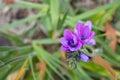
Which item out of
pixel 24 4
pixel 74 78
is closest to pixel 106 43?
pixel 74 78

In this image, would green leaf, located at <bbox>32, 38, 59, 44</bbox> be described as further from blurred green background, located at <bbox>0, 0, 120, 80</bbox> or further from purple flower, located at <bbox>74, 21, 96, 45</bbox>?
purple flower, located at <bbox>74, 21, 96, 45</bbox>

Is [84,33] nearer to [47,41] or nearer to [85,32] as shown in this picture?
[85,32]

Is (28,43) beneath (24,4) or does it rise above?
beneath

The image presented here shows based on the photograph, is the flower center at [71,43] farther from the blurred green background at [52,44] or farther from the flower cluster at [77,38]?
the blurred green background at [52,44]

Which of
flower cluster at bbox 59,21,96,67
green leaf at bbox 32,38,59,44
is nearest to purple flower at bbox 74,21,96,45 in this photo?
flower cluster at bbox 59,21,96,67

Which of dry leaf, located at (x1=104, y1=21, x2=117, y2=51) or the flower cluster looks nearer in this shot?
the flower cluster

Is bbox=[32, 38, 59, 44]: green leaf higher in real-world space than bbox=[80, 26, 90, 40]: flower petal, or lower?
lower

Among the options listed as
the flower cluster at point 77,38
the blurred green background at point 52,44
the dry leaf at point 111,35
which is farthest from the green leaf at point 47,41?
the flower cluster at point 77,38

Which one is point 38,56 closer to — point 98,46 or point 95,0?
point 98,46
